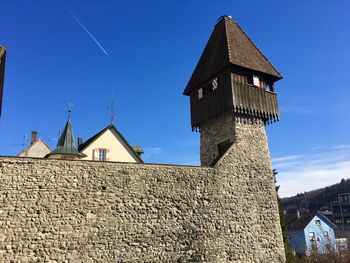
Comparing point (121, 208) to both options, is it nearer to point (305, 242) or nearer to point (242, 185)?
point (242, 185)

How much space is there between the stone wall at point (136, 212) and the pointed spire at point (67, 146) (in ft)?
32.0

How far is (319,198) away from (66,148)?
262 ft

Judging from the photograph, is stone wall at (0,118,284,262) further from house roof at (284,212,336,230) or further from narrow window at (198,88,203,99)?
house roof at (284,212,336,230)

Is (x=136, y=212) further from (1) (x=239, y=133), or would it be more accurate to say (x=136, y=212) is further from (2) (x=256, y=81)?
(2) (x=256, y=81)

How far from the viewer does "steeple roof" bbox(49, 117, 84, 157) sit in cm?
2095

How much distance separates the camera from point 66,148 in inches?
837

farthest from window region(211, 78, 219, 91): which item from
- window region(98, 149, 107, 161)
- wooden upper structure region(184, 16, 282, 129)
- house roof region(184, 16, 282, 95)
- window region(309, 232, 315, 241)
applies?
window region(309, 232, 315, 241)

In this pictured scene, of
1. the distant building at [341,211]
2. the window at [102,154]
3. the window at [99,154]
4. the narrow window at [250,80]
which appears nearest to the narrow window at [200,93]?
the narrow window at [250,80]

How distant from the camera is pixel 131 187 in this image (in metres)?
12.1

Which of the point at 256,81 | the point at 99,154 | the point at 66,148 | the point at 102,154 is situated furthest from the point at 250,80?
the point at 66,148

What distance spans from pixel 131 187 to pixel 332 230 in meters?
35.8

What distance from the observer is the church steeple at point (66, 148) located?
818 inches

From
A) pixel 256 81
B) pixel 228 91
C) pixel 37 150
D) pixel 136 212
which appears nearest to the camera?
pixel 136 212

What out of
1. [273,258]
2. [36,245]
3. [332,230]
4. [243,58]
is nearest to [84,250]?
[36,245]
